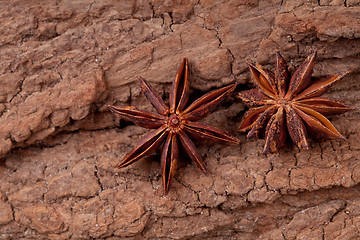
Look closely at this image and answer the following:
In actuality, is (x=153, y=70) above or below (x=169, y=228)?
above

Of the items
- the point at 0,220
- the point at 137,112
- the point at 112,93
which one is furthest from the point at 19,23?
the point at 0,220

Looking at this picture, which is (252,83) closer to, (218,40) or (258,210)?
(218,40)

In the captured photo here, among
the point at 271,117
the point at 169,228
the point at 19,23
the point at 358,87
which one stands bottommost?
the point at 169,228

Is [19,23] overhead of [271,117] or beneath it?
overhead

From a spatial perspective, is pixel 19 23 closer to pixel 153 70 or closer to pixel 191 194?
pixel 153 70

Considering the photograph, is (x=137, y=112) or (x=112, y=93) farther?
(x=112, y=93)

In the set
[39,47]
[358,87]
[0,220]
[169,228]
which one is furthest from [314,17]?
[0,220]
